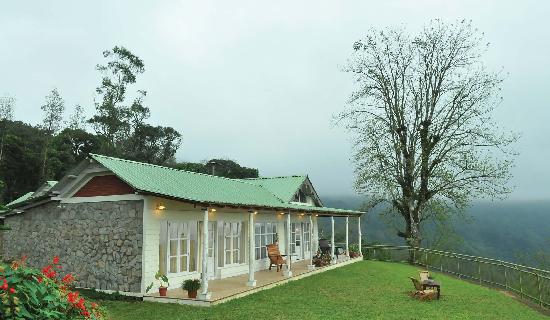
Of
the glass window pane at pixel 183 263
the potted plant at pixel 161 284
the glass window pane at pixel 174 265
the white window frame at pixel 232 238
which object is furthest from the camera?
the white window frame at pixel 232 238

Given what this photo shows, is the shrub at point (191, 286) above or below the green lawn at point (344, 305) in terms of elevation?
above

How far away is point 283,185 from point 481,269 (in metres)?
11.1

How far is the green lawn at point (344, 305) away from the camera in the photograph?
35.6ft

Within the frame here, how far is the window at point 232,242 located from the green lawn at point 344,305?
8.90 ft

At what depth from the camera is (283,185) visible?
2619 centimetres

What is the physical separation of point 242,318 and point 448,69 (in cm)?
2285

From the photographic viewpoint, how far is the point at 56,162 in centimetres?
3928

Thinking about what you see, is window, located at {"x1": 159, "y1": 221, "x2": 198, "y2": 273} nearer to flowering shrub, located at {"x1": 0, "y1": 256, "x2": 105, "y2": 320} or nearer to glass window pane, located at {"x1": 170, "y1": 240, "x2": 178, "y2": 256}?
glass window pane, located at {"x1": 170, "y1": 240, "x2": 178, "y2": 256}

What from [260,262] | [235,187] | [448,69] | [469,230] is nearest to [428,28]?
[448,69]

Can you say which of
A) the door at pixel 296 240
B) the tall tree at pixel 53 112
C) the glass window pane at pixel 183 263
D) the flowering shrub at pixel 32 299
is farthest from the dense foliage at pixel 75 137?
the flowering shrub at pixel 32 299

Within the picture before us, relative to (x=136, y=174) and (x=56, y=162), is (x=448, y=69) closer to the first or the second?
(x=136, y=174)

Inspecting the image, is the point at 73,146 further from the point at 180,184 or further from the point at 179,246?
the point at 179,246

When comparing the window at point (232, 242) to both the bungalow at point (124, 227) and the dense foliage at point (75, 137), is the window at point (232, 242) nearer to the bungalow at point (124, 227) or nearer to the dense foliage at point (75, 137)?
the bungalow at point (124, 227)

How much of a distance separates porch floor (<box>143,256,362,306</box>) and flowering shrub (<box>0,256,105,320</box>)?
6557 millimetres
